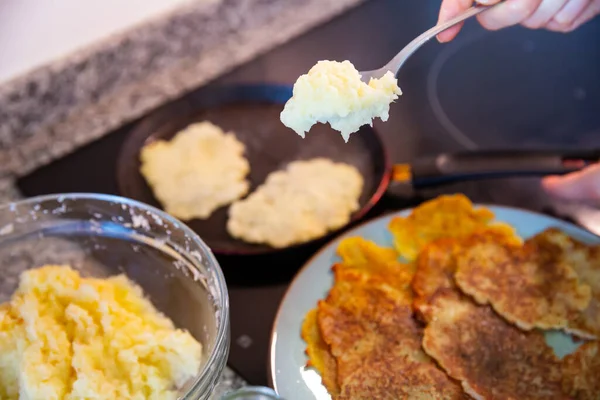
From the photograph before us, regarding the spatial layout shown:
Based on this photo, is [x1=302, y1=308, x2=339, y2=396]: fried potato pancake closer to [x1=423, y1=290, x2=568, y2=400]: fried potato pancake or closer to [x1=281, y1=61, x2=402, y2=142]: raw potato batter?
[x1=423, y1=290, x2=568, y2=400]: fried potato pancake

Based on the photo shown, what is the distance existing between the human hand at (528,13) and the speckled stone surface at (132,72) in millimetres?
742

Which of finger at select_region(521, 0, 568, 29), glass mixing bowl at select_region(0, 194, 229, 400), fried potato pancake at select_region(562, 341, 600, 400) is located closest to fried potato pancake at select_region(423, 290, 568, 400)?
Result: fried potato pancake at select_region(562, 341, 600, 400)

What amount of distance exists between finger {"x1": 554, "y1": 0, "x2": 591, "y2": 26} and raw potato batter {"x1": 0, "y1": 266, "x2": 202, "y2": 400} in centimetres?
76

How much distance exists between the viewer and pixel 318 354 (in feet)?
2.94

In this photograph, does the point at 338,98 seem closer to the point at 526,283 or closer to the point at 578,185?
the point at 526,283

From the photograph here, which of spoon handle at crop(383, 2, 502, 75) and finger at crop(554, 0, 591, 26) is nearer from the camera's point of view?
spoon handle at crop(383, 2, 502, 75)

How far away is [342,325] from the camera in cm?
91

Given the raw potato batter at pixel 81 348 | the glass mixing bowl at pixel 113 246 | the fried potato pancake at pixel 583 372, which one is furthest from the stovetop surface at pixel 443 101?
the fried potato pancake at pixel 583 372

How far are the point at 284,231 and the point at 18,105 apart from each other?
2.04 ft

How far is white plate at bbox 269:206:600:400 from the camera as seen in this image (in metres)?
0.86

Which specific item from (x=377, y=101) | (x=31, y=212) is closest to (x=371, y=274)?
(x=377, y=101)

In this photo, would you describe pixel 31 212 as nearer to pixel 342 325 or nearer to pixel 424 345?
pixel 342 325

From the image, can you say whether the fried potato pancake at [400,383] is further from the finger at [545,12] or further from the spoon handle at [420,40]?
the finger at [545,12]

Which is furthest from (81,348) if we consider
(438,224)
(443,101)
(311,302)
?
(443,101)
